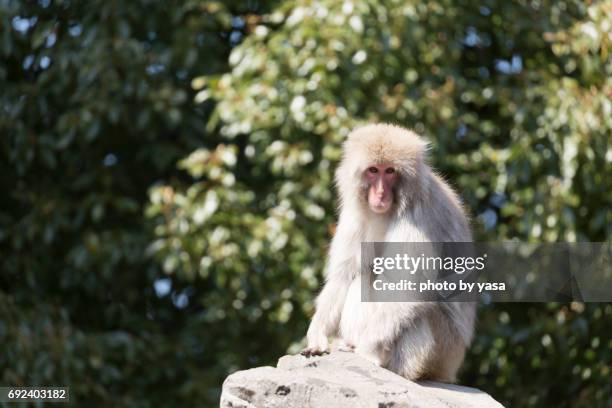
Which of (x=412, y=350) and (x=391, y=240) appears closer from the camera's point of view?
(x=412, y=350)

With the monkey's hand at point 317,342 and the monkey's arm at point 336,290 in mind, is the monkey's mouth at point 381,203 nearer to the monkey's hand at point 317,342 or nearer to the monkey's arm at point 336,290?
the monkey's arm at point 336,290

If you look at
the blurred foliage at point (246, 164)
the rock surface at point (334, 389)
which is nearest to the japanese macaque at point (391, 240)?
the rock surface at point (334, 389)

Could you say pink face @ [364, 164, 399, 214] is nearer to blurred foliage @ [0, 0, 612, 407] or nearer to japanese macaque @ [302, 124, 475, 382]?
japanese macaque @ [302, 124, 475, 382]

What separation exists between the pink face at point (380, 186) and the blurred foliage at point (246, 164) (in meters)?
2.57

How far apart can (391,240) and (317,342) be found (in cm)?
70

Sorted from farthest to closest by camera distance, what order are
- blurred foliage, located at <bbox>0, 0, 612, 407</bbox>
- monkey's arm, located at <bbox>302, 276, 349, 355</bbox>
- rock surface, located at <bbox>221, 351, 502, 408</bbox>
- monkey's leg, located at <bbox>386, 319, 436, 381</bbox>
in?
1. blurred foliage, located at <bbox>0, 0, 612, 407</bbox>
2. monkey's arm, located at <bbox>302, 276, 349, 355</bbox>
3. monkey's leg, located at <bbox>386, 319, 436, 381</bbox>
4. rock surface, located at <bbox>221, 351, 502, 408</bbox>

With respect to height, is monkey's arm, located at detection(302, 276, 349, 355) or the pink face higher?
the pink face

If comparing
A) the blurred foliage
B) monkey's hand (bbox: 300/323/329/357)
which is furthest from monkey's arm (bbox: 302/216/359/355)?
the blurred foliage

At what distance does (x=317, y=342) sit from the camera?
6.35m

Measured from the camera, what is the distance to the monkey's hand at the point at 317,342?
6133 millimetres

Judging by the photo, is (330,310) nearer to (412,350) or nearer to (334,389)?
(412,350)

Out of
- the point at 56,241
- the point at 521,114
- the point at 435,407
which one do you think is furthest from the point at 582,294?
the point at 56,241

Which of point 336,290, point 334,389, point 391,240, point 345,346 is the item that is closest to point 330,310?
point 336,290

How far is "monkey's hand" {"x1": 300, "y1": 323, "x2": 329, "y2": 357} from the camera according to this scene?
20.1 feet
